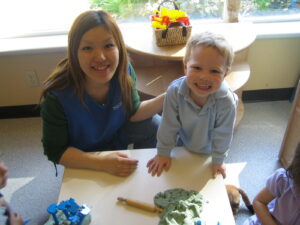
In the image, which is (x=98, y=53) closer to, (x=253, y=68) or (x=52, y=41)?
(x=52, y=41)

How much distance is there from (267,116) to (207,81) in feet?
4.50

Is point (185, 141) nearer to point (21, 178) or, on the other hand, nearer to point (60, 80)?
point (60, 80)

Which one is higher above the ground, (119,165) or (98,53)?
(98,53)

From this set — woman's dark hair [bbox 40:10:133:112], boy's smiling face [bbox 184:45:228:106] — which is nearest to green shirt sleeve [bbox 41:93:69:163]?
woman's dark hair [bbox 40:10:133:112]

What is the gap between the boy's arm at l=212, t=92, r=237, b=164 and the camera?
0.85 metres

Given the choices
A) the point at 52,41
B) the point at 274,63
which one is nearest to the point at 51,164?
the point at 52,41

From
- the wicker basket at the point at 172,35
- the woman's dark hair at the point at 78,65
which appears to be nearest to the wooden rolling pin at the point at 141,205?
the woman's dark hair at the point at 78,65

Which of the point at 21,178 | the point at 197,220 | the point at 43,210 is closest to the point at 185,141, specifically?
the point at 197,220

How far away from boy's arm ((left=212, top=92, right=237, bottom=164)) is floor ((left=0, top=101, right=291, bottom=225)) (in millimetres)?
643

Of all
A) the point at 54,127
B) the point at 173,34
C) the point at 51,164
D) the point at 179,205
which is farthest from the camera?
the point at 51,164

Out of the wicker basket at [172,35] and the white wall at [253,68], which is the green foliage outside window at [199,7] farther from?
the wicker basket at [172,35]

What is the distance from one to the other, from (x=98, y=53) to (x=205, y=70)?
1.09ft

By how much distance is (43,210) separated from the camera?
4.75ft

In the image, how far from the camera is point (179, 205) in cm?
71
